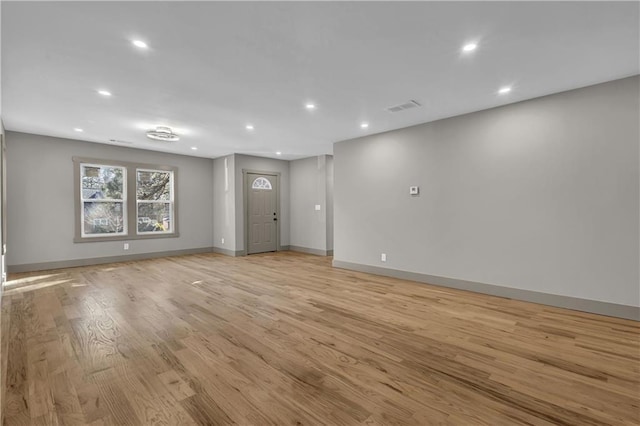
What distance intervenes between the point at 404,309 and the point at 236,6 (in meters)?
3.35

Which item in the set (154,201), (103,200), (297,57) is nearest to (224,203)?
(154,201)

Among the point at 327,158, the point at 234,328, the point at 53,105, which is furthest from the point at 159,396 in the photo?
the point at 327,158

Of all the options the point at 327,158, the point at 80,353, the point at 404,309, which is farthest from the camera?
the point at 327,158

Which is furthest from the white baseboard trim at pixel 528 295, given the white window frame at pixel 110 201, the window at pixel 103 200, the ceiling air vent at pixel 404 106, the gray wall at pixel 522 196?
the window at pixel 103 200

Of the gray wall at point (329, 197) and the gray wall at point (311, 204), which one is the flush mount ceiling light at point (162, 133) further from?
the gray wall at point (329, 197)

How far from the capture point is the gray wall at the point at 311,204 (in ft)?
24.8

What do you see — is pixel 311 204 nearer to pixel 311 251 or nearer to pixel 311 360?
pixel 311 251

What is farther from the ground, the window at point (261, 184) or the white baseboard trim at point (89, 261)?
the window at point (261, 184)

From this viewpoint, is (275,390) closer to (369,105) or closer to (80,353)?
(80,353)

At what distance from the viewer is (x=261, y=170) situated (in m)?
7.96

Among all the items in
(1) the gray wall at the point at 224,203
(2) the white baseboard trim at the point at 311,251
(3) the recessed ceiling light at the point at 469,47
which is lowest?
(2) the white baseboard trim at the point at 311,251

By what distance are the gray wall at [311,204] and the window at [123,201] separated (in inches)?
125

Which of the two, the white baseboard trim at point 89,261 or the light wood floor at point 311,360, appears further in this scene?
the white baseboard trim at point 89,261

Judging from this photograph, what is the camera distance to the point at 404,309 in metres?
3.44
